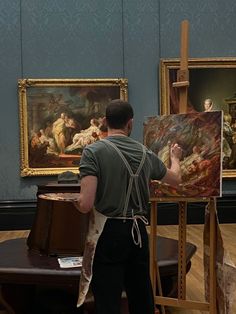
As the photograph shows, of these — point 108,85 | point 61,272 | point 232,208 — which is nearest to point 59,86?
point 108,85

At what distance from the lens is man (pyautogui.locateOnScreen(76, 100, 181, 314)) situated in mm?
3043

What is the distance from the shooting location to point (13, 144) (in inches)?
400

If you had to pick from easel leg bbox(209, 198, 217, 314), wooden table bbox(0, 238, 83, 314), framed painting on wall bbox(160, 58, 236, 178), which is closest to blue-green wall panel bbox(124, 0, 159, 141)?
framed painting on wall bbox(160, 58, 236, 178)

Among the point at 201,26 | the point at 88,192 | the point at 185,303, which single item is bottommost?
the point at 185,303

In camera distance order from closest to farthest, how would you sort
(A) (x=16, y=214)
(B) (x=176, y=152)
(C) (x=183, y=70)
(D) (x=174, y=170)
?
(D) (x=174, y=170) < (B) (x=176, y=152) < (C) (x=183, y=70) < (A) (x=16, y=214)

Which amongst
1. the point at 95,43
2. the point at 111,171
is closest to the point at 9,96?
the point at 95,43

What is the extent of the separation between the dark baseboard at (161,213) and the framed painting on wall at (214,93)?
0.70 meters

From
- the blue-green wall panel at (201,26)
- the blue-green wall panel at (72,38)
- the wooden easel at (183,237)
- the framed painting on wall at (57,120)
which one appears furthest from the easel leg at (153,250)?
the blue-green wall panel at (201,26)

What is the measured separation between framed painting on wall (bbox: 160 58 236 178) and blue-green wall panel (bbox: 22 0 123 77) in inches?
54.4

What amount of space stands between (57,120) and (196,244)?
3.91 m

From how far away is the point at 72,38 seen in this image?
33.7 feet

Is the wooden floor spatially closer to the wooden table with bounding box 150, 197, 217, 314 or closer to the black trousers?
the wooden table with bounding box 150, 197, 217, 314

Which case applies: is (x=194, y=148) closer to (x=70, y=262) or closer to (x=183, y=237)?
(x=183, y=237)

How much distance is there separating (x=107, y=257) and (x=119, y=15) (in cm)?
821
